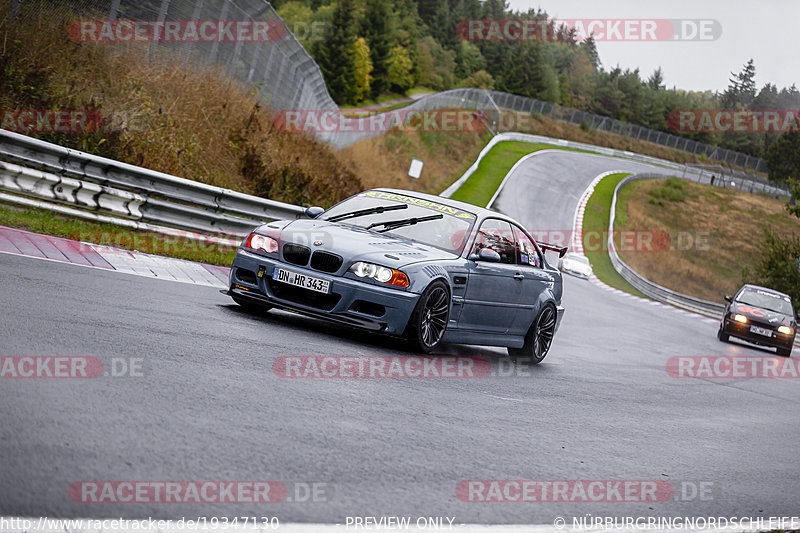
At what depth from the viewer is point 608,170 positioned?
251 feet

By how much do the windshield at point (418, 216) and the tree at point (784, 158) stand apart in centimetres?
10730

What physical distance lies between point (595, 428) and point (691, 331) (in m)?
17.7

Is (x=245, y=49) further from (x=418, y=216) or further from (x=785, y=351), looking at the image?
(x=785, y=351)

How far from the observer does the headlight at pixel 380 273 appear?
8.17 meters

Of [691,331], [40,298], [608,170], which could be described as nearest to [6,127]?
[40,298]

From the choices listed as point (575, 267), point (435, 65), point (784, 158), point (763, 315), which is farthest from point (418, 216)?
point (435, 65)

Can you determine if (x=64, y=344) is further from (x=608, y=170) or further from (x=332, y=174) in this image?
(x=608, y=170)

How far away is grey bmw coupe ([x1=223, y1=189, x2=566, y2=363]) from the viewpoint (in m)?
8.18

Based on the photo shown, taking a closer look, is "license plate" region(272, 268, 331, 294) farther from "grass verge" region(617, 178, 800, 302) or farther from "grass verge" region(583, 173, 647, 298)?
"grass verge" region(617, 178, 800, 302)

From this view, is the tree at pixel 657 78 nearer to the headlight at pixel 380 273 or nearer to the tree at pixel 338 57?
the tree at pixel 338 57

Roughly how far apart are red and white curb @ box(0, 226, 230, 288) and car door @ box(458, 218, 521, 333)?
320cm

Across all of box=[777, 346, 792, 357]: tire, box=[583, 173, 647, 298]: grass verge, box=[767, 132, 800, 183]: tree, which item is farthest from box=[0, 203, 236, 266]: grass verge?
box=[767, 132, 800, 183]: tree

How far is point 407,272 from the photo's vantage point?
8.20 metres

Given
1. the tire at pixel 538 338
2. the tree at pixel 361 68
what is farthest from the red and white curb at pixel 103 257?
the tree at pixel 361 68
